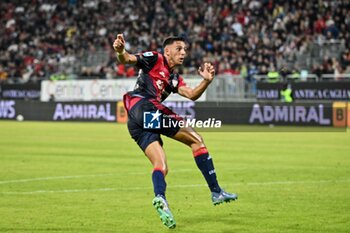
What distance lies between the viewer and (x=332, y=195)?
12.0 m

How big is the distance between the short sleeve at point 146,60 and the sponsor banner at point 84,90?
27243mm

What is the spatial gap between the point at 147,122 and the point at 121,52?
1.05 metres

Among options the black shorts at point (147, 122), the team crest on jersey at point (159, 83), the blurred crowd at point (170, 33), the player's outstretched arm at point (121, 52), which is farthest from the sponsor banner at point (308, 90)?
the player's outstretched arm at point (121, 52)

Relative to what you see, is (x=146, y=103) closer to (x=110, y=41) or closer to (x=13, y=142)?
(x=13, y=142)

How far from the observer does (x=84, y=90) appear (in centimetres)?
3897

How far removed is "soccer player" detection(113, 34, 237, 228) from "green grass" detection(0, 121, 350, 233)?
0.76m

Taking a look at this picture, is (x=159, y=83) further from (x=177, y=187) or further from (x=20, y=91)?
(x=20, y=91)

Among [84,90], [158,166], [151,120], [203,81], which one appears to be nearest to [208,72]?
[203,81]

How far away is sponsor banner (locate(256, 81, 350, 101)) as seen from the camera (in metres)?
32.2

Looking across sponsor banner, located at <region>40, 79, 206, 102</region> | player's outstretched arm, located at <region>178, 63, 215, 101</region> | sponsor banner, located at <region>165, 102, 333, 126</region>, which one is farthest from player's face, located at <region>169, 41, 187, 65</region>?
sponsor banner, located at <region>40, 79, 206, 102</region>

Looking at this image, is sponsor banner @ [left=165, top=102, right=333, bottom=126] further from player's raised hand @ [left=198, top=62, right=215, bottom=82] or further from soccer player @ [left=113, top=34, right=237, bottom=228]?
player's raised hand @ [left=198, top=62, right=215, bottom=82]

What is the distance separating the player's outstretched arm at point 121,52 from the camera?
8.73 m

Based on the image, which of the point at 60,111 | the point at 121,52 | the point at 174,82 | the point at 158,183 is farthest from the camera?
the point at 60,111

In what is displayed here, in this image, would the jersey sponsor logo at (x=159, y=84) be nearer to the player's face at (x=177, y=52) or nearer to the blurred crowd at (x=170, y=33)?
the player's face at (x=177, y=52)
